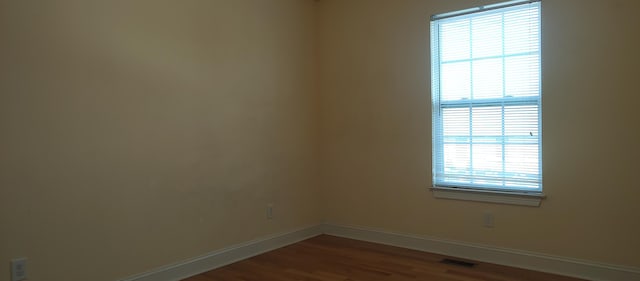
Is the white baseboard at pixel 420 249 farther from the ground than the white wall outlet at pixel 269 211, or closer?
closer

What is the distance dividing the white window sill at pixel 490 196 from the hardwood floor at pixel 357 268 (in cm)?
52

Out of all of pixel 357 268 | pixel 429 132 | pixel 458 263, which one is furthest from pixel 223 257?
pixel 429 132

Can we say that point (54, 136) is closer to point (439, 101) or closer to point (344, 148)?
point (344, 148)

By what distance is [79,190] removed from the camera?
9.16 ft

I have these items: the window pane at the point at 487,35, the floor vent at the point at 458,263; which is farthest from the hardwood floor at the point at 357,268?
the window pane at the point at 487,35

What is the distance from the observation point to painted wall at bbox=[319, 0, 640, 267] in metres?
3.12

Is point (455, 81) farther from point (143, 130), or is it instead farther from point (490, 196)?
Answer: point (143, 130)

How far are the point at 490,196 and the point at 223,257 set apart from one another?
2.29 m

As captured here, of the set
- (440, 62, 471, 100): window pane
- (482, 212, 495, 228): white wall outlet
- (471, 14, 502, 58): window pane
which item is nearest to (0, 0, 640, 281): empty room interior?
(482, 212, 495, 228): white wall outlet

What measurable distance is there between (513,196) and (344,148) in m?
1.71

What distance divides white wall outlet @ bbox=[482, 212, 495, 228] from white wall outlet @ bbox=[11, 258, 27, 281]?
3.30 m

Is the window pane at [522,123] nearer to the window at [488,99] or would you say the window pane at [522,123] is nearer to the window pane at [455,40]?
the window at [488,99]

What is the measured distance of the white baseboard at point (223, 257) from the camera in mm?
3262

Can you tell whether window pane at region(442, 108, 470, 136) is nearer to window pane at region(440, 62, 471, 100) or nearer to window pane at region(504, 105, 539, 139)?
window pane at region(440, 62, 471, 100)
